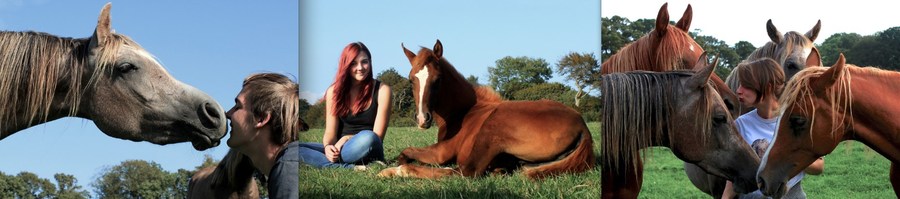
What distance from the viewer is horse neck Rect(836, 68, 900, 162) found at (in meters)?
3.74

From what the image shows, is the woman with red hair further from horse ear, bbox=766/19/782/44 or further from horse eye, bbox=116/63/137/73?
horse ear, bbox=766/19/782/44

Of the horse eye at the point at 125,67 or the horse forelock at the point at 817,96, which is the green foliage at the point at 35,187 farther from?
the horse forelock at the point at 817,96

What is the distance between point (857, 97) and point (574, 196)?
3.67 ft

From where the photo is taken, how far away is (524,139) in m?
3.78

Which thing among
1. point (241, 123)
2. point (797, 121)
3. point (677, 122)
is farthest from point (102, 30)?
point (797, 121)

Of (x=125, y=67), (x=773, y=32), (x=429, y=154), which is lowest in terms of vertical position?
(x=429, y=154)

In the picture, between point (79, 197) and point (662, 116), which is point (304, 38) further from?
point (662, 116)

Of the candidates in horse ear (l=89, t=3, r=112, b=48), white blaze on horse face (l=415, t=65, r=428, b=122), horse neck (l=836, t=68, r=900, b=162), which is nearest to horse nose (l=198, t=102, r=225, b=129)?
horse ear (l=89, t=3, r=112, b=48)

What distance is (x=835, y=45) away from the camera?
6832mm

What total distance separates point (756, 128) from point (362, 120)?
1599 millimetres

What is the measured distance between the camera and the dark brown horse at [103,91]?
3.01m

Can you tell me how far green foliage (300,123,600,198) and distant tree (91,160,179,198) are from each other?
1.70 feet

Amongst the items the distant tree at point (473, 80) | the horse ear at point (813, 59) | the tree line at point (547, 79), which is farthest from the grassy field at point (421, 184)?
the horse ear at point (813, 59)

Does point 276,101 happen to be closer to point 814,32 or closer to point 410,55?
point 410,55
